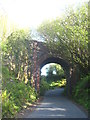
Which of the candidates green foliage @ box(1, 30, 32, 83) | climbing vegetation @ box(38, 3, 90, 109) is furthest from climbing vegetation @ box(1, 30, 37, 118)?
climbing vegetation @ box(38, 3, 90, 109)

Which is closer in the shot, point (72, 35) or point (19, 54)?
point (72, 35)

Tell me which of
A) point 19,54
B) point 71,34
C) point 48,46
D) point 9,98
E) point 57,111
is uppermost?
point 71,34

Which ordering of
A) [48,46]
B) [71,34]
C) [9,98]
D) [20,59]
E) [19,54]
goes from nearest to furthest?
[9,98] → [71,34] → [19,54] → [20,59] → [48,46]

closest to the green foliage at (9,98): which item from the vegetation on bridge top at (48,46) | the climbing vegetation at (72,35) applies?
the vegetation on bridge top at (48,46)

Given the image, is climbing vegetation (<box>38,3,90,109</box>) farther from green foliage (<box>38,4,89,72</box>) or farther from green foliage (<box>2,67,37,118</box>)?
green foliage (<box>2,67,37,118</box>)

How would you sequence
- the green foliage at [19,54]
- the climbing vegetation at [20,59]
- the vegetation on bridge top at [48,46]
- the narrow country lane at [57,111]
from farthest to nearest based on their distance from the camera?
the green foliage at [19,54] → the climbing vegetation at [20,59] → the vegetation on bridge top at [48,46] → the narrow country lane at [57,111]

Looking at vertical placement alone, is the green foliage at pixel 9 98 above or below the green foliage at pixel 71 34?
below

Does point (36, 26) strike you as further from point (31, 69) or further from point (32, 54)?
point (31, 69)

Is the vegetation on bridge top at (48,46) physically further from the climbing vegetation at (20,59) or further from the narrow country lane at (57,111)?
the narrow country lane at (57,111)

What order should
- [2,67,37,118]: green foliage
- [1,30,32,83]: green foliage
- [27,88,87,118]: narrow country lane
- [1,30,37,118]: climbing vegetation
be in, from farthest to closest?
[1,30,32,83]: green foliage, [1,30,37,118]: climbing vegetation, [27,88,87,118]: narrow country lane, [2,67,37,118]: green foliage

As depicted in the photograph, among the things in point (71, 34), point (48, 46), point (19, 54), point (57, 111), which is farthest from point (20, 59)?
point (57, 111)

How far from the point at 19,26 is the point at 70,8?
144 inches

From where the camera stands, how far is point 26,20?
12.9 metres

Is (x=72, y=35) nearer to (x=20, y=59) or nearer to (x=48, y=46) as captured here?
(x=48, y=46)
